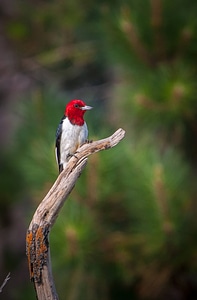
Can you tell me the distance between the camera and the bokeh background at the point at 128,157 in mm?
3342

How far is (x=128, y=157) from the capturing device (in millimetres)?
3354

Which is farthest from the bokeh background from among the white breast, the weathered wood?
the weathered wood

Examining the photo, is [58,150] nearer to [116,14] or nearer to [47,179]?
[47,179]

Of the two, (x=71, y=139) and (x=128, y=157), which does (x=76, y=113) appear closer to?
(x=71, y=139)

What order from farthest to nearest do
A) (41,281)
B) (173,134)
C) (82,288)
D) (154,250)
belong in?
(173,134) < (82,288) < (154,250) < (41,281)

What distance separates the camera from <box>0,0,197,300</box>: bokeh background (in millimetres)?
3342

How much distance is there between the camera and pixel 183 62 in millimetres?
3723

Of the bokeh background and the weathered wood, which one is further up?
the bokeh background

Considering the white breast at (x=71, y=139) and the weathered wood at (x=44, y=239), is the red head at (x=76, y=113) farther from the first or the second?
the weathered wood at (x=44, y=239)

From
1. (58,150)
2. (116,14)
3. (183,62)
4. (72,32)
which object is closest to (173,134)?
(183,62)

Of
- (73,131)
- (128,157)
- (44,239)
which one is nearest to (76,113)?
(73,131)

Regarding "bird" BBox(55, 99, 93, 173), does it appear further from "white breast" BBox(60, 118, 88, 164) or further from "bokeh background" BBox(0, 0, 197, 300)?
"bokeh background" BBox(0, 0, 197, 300)

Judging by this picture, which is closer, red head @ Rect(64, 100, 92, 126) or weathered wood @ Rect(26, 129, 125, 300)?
weathered wood @ Rect(26, 129, 125, 300)

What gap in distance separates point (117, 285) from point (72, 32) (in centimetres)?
137
